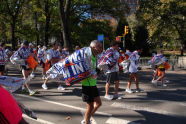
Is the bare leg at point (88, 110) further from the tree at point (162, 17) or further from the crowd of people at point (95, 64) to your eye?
the tree at point (162, 17)

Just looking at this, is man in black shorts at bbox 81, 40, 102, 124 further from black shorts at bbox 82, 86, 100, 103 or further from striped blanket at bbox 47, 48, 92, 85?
striped blanket at bbox 47, 48, 92, 85

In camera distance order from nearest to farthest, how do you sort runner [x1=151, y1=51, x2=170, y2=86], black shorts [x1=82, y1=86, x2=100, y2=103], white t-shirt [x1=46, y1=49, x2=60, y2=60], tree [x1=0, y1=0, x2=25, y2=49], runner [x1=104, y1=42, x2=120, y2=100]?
1. black shorts [x1=82, y1=86, x2=100, y2=103]
2. runner [x1=104, y1=42, x2=120, y2=100]
3. white t-shirt [x1=46, y1=49, x2=60, y2=60]
4. runner [x1=151, y1=51, x2=170, y2=86]
5. tree [x1=0, y1=0, x2=25, y2=49]

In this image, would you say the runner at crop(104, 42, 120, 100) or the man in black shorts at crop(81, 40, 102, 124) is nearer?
the man in black shorts at crop(81, 40, 102, 124)

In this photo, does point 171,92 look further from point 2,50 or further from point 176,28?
point 176,28

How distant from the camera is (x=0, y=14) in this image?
30391 millimetres

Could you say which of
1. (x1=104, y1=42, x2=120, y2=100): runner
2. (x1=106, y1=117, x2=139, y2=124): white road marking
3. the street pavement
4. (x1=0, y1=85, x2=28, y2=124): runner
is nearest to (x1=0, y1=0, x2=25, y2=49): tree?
the street pavement

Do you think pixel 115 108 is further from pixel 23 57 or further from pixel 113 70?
pixel 23 57

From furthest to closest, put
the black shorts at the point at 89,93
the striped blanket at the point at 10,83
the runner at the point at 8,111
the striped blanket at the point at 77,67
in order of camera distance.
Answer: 1. the black shorts at the point at 89,93
2. the striped blanket at the point at 77,67
3. the striped blanket at the point at 10,83
4. the runner at the point at 8,111

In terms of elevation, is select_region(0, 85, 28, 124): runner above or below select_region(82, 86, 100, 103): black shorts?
above

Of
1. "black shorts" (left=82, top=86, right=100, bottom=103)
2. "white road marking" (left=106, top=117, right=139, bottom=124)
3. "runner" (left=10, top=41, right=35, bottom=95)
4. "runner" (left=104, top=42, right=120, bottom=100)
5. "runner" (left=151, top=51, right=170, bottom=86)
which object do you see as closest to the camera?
"black shorts" (left=82, top=86, right=100, bottom=103)

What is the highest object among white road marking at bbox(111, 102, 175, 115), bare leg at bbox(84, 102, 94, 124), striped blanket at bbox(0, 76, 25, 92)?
striped blanket at bbox(0, 76, 25, 92)

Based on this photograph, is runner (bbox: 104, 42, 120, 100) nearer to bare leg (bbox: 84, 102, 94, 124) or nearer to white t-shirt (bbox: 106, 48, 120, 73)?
white t-shirt (bbox: 106, 48, 120, 73)

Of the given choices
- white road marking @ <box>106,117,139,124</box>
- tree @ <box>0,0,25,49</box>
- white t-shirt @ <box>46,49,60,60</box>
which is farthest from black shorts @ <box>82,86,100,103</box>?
tree @ <box>0,0,25,49</box>

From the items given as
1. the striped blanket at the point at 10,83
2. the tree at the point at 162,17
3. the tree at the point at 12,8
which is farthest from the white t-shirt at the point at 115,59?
the tree at the point at 162,17
